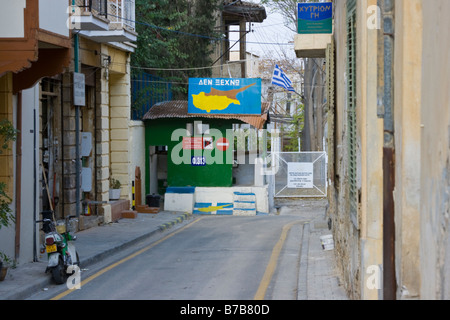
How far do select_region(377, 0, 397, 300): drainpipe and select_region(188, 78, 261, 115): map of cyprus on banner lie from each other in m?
19.3

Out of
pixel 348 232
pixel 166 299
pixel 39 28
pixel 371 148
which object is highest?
pixel 39 28

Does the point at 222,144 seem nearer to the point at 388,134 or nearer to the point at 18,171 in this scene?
the point at 18,171

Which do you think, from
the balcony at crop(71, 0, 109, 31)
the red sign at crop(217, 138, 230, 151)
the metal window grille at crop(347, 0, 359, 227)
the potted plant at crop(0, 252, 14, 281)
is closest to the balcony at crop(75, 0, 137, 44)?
the balcony at crop(71, 0, 109, 31)

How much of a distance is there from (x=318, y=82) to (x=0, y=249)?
2836 cm

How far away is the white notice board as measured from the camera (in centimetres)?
2977

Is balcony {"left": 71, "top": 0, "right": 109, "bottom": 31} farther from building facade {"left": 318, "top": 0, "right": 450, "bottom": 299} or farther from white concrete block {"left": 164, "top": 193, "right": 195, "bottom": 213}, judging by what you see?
building facade {"left": 318, "top": 0, "right": 450, "bottom": 299}

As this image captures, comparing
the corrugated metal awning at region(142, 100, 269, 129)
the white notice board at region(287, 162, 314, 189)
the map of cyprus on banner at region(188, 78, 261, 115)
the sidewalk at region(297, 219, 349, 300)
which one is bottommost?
the sidewalk at region(297, 219, 349, 300)

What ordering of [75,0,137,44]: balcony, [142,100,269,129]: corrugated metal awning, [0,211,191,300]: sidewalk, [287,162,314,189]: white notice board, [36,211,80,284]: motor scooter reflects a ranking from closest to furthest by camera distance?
[0,211,191,300]: sidewalk < [36,211,80,284]: motor scooter < [75,0,137,44]: balcony < [142,100,269,129]: corrugated metal awning < [287,162,314,189]: white notice board

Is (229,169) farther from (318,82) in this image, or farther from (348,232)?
(348,232)

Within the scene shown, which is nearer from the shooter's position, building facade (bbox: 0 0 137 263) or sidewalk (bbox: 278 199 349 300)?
sidewalk (bbox: 278 199 349 300)

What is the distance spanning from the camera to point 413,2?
6586 mm

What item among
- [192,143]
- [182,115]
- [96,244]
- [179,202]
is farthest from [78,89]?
[192,143]
